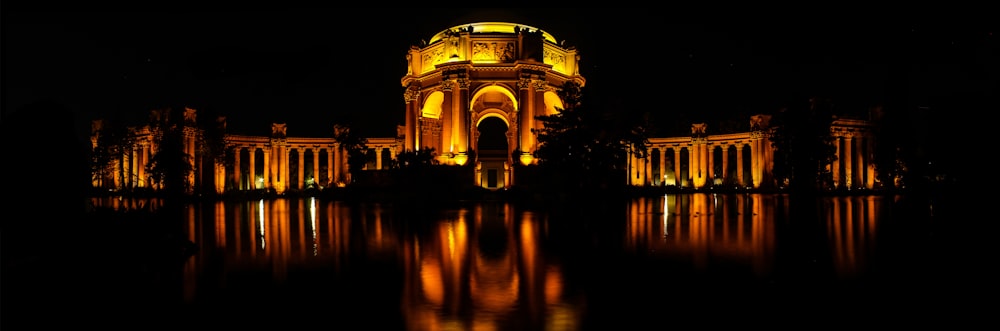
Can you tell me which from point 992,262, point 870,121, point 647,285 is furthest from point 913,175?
point 647,285

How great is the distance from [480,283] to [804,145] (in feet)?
139

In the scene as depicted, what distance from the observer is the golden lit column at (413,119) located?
53594mm

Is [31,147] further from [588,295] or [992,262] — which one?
[992,262]

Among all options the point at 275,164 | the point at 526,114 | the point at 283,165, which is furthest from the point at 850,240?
the point at 283,165

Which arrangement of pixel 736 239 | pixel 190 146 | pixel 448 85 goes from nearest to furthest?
1. pixel 736 239
2. pixel 448 85
3. pixel 190 146

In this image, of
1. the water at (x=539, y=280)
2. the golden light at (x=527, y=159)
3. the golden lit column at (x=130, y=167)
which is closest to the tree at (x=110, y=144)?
the golden lit column at (x=130, y=167)

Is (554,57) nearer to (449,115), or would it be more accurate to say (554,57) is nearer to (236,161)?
(449,115)

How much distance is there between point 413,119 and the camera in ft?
179

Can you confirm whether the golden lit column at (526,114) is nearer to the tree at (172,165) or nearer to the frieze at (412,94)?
the frieze at (412,94)

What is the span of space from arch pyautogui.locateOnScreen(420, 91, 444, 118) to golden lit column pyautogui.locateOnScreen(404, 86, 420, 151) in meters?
0.72

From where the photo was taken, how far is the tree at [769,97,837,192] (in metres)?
46.0

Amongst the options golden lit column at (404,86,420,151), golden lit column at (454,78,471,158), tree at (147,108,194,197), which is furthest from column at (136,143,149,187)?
golden lit column at (454,78,471,158)

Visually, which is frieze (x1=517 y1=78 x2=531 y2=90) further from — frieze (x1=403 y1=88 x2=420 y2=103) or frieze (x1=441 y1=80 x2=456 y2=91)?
frieze (x1=403 y1=88 x2=420 y2=103)

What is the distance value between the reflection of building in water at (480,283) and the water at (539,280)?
0.09ft
